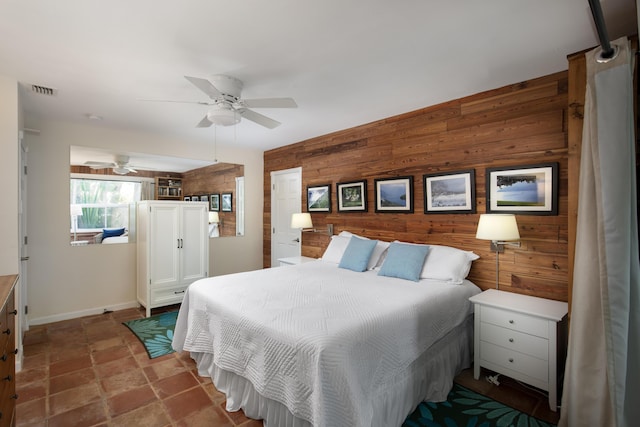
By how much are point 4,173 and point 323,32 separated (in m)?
2.81

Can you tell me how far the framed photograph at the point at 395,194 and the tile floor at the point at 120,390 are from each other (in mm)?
1770

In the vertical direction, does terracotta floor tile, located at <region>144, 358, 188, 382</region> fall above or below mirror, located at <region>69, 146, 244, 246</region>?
below

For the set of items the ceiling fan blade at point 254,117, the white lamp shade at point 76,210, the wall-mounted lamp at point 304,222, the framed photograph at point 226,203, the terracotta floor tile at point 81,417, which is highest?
the ceiling fan blade at point 254,117

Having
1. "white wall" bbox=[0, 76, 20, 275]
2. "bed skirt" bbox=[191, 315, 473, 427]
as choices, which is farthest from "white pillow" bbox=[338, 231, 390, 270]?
"white wall" bbox=[0, 76, 20, 275]

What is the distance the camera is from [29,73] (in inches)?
97.3

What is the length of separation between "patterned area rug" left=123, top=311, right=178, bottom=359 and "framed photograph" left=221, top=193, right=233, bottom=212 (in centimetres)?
180

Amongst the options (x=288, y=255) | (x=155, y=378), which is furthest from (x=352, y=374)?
(x=288, y=255)

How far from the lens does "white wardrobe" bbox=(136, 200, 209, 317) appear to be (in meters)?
3.94

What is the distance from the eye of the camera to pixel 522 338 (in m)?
2.25

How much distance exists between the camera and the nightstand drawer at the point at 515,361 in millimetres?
2162

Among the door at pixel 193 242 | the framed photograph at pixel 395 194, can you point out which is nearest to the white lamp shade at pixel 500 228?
the framed photograph at pixel 395 194

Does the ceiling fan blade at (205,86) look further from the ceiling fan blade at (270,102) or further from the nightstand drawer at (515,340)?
the nightstand drawer at (515,340)

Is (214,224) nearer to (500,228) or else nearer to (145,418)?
(145,418)

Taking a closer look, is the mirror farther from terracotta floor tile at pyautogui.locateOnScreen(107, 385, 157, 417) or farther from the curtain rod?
the curtain rod
